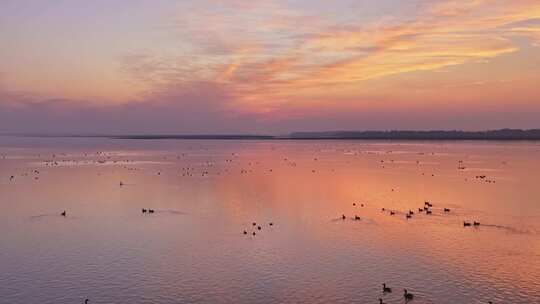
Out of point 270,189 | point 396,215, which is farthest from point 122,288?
point 270,189

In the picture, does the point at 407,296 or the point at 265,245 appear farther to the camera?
the point at 265,245

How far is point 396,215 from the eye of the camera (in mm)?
38219

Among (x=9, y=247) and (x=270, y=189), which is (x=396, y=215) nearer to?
(x=270, y=189)

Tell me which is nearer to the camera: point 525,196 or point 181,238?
point 181,238

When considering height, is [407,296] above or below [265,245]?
below

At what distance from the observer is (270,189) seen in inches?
2143

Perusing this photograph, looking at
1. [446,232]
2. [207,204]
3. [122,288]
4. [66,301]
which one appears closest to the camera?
[66,301]

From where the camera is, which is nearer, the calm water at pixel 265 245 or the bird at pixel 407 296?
the bird at pixel 407 296

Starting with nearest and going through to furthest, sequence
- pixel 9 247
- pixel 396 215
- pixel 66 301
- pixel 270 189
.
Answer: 1. pixel 66 301
2. pixel 9 247
3. pixel 396 215
4. pixel 270 189

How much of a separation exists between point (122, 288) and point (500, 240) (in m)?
21.0

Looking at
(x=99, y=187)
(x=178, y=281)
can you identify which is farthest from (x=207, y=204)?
(x=178, y=281)

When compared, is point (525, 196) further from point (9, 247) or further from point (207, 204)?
point (9, 247)

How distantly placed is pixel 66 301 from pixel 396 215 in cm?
2496

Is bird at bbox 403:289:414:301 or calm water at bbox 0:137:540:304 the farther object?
calm water at bbox 0:137:540:304
